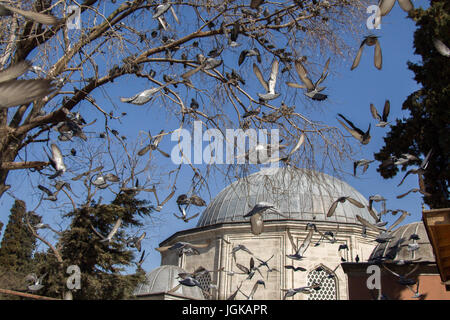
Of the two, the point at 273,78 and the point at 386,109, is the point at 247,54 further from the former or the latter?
the point at 386,109

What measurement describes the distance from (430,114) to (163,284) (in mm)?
13786

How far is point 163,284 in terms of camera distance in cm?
1878

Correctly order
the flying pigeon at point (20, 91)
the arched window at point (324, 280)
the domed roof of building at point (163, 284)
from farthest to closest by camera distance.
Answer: the domed roof of building at point (163, 284)
the arched window at point (324, 280)
the flying pigeon at point (20, 91)

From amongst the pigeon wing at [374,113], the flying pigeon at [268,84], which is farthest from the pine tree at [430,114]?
the flying pigeon at [268,84]

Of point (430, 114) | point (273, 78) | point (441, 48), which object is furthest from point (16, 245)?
point (441, 48)

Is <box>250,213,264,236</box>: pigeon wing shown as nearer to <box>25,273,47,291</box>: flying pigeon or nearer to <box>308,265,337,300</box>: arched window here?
<box>25,273,47,291</box>: flying pigeon

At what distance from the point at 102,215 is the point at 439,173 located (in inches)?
404

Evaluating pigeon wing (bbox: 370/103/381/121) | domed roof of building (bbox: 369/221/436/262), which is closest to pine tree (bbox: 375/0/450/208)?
domed roof of building (bbox: 369/221/436/262)

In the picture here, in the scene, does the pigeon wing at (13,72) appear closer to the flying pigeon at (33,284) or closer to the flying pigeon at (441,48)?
the flying pigeon at (441,48)

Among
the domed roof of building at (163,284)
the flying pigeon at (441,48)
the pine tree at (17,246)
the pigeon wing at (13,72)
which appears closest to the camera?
the pigeon wing at (13,72)

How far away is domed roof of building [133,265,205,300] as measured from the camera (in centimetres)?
1856

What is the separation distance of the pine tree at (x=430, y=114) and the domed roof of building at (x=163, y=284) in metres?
11.8

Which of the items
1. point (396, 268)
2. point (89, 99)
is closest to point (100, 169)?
point (89, 99)

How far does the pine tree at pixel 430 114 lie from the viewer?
8547mm
